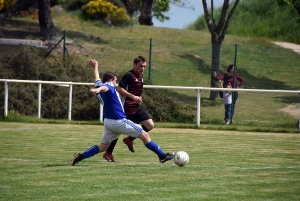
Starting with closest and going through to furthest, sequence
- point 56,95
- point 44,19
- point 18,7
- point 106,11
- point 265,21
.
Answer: point 56,95, point 44,19, point 18,7, point 106,11, point 265,21

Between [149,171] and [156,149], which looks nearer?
[149,171]

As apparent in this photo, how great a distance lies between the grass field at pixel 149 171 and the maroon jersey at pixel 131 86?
938 mm

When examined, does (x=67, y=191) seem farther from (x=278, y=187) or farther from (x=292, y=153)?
(x=292, y=153)

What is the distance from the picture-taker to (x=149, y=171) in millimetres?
10695

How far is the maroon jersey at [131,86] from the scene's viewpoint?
41.8 ft

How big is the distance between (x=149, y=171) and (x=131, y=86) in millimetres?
2570

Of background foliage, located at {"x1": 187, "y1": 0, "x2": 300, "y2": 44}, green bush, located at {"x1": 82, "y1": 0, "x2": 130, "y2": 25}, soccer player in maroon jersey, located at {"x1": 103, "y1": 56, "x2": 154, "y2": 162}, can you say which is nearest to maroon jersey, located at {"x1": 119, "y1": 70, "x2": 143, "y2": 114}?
soccer player in maroon jersey, located at {"x1": 103, "y1": 56, "x2": 154, "y2": 162}

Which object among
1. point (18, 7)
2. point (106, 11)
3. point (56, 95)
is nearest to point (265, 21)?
point (106, 11)

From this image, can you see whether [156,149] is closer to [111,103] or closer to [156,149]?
[156,149]

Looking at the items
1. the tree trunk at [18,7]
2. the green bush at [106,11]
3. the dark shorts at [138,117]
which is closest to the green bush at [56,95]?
the dark shorts at [138,117]

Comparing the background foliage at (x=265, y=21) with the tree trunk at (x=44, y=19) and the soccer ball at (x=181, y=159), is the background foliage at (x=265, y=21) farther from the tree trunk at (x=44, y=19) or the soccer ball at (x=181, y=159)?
the soccer ball at (x=181, y=159)

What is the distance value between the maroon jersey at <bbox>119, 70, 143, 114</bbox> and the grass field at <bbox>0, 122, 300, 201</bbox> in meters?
0.94

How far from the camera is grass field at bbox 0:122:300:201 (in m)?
8.78

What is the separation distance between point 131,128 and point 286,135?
8864mm
